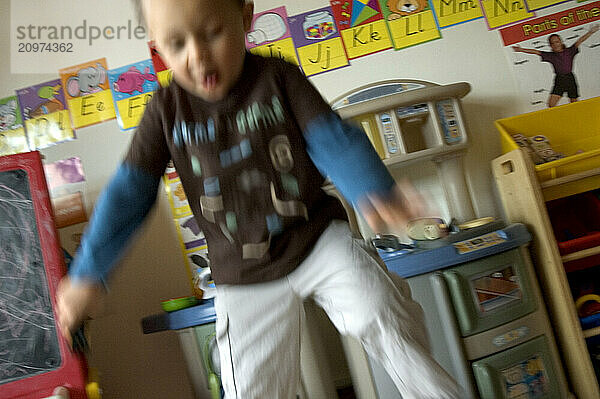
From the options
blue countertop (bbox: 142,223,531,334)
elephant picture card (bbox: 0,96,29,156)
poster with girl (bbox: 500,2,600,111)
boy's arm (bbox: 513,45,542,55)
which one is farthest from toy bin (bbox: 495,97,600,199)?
elephant picture card (bbox: 0,96,29,156)

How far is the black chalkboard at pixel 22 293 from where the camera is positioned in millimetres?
1387

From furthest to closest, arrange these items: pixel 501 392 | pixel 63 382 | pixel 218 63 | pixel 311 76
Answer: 1. pixel 311 76
2. pixel 63 382
3. pixel 501 392
4. pixel 218 63

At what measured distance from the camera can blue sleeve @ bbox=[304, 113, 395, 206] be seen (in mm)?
676

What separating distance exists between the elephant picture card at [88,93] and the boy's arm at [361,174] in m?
1.17

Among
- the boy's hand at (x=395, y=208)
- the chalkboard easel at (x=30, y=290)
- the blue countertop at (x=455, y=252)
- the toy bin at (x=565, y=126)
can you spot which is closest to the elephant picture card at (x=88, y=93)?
the chalkboard easel at (x=30, y=290)

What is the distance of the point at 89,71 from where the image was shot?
1.73 meters

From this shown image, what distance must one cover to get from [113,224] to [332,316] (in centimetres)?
32

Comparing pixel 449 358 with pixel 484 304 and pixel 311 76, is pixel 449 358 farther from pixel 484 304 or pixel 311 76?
pixel 311 76

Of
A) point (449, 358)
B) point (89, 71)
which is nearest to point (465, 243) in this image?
point (449, 358)

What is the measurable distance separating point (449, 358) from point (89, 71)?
131 cm

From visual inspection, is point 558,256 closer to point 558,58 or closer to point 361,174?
point 558,58

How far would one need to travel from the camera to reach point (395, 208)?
0.65 metres

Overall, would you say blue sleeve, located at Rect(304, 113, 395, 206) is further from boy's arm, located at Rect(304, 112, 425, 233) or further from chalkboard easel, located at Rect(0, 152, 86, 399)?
chalkboard easel, located at Rect(0, 152, 86, 399)

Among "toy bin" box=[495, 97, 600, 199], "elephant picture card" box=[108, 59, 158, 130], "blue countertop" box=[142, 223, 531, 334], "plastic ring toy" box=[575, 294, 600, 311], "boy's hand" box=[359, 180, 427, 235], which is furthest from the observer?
"elephant picture card" box=[108, 59, 158, 130]
